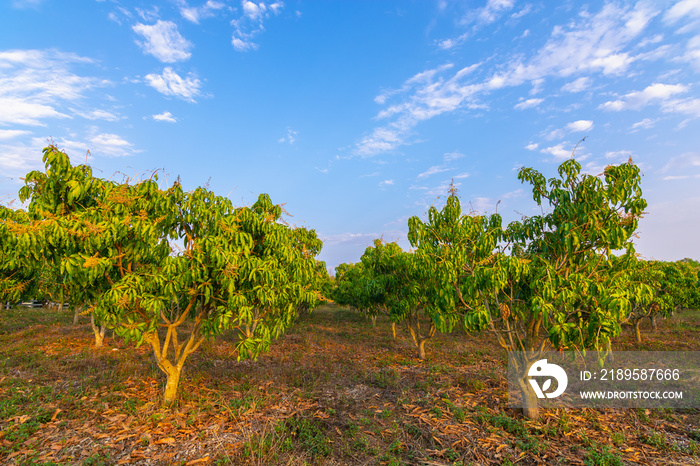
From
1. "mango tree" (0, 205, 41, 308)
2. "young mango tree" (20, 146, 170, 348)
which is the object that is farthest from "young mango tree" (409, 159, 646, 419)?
"mango tree" (0, 205, 41, 308)

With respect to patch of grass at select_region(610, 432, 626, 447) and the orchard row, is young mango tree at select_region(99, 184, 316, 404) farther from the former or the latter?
patch of grass at select_region(610, 432, 626, 447)

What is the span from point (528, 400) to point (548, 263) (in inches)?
149

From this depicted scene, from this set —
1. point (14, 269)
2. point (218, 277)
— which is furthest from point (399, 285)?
point (14, 269)

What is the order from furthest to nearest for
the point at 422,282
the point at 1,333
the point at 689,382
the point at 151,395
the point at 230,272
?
the point at 1,333 → the point at 422,282 → the point at 689,382 → the point at 151,395 → the point at 230,272

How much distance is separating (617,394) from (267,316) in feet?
37.5

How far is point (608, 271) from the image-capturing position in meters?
8.01

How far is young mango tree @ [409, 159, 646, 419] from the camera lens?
21.1 feet

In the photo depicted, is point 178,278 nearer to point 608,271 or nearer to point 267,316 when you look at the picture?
point 267,316

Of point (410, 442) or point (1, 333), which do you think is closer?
point (410, 442)

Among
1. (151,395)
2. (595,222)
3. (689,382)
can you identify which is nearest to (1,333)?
(151,395)

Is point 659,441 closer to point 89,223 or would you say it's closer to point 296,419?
point 296,419

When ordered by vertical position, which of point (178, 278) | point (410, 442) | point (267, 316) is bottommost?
point (410, 442)

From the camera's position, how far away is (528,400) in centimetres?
808

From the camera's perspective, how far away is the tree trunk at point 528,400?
26.4 feet
